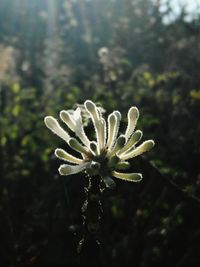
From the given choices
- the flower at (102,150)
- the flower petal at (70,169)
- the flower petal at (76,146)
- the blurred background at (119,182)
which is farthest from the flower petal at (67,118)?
the blurred background at (119,182)

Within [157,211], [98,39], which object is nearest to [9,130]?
[157,211]

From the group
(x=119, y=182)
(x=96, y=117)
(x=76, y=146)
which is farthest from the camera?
(x=119, y=182)

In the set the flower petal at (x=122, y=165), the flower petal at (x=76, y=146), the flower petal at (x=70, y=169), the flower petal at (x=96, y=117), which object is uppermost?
the flower petal at (x=96, y=117)

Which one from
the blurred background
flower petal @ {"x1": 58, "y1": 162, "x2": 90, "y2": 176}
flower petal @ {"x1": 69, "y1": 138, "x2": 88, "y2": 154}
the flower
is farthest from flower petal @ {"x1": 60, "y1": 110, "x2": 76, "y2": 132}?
the blurred background

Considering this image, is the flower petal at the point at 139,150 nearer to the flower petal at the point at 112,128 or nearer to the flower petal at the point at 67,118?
the flower petal at the point at 112,128

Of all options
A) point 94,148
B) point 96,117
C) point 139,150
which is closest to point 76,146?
point 94,148

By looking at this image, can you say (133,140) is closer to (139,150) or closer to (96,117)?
(139,150)

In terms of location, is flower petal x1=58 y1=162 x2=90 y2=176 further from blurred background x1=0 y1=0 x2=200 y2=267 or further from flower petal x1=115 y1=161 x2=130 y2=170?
blurred background x1=0 y1=0 x2=200 y2=267

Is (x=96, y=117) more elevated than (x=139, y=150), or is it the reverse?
(x=96, y=117)
